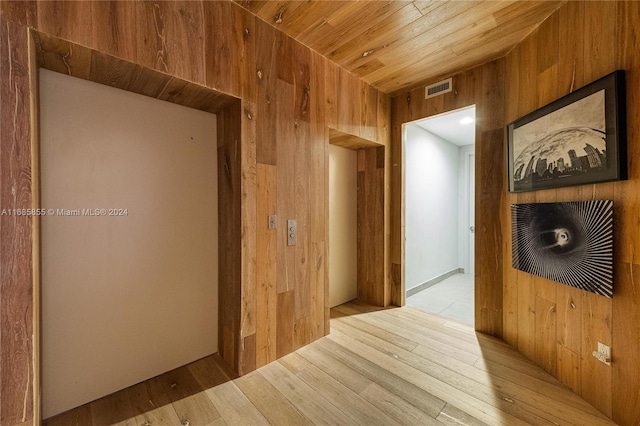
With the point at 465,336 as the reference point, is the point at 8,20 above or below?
above

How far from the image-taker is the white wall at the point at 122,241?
155 centimetres

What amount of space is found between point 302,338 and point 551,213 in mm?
2250

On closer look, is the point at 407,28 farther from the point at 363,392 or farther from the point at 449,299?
the point at 449,299

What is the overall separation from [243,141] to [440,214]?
382cm

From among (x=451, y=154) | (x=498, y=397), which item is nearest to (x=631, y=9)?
(x=498, y=397)

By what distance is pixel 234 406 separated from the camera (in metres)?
1.64

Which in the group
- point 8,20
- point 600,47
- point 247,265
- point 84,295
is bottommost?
point 84,295

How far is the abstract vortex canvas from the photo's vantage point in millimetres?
1535

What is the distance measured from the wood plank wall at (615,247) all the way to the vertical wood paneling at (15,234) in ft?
10.4

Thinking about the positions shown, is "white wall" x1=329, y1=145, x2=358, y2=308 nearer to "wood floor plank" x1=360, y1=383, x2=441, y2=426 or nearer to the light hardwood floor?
the light hardwood floor

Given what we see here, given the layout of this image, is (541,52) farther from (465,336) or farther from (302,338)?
(302,338)

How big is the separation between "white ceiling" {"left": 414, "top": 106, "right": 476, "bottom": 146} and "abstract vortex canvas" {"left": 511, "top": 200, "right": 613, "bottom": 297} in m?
1.66

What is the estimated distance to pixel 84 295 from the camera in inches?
64.4

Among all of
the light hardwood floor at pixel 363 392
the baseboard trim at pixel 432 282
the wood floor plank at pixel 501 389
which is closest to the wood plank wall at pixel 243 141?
the light hardwood floor at pixel 363 392
